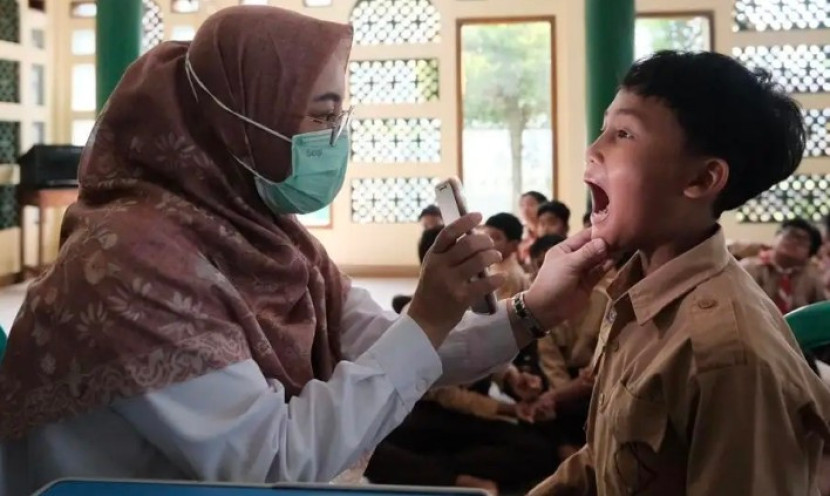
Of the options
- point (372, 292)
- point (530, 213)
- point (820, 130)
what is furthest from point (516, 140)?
point (820, 130)

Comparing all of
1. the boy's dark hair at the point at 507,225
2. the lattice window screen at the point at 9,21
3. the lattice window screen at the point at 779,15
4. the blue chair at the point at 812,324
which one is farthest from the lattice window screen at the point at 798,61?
the blue chair at the point at 812,324

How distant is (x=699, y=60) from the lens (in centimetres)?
117

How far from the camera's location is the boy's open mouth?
4.05ft

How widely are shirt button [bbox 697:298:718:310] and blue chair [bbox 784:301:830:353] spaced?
1.55ft

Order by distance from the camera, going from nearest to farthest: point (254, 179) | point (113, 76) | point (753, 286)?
point (753, 286), point (254, 179), point (113, 76)

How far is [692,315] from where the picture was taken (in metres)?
1.09

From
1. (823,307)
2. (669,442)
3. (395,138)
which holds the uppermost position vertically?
(395,138)

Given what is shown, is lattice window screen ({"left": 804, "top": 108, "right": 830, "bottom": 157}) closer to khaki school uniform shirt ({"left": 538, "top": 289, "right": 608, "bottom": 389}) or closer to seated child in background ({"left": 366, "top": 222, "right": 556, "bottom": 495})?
khaki school uniform shirt ({"left": 538, "top": 289, "right": 608, "bottom": 389})

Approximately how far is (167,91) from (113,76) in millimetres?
4000

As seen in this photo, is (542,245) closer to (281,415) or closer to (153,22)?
(281,415)

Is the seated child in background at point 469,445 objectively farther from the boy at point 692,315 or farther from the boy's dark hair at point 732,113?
the boy's dark hair at point 732,113

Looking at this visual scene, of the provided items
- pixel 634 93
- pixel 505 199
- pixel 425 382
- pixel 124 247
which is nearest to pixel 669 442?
pixel 425 382

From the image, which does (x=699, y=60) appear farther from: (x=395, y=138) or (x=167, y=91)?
(x=395, y=138)

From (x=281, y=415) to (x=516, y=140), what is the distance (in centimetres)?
717
